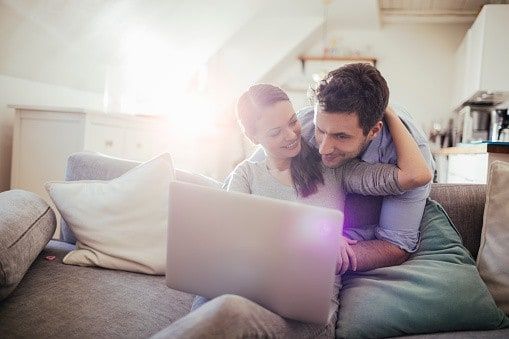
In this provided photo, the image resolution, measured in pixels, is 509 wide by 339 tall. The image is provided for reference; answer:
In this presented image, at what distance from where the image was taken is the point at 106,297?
4.05 ft

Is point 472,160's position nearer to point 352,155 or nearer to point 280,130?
point 352,155

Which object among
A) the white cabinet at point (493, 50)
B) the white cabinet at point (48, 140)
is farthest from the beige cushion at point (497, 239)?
the white cabinet at point (493, 50)

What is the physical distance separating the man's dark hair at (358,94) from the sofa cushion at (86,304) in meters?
0.69

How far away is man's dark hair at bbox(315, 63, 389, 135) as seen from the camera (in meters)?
1.23

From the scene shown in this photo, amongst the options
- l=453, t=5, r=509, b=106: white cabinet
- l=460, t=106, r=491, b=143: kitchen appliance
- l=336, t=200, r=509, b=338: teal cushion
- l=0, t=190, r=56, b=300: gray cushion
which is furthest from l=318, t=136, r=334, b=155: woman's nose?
l=460, t=106, r=491, b=143: kitchen appliance

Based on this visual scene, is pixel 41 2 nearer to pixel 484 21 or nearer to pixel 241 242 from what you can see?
pixel 241 242

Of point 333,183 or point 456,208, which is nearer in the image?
point 333,183

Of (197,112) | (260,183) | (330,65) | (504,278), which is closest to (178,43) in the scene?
(197,112)

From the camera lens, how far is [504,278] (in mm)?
1298

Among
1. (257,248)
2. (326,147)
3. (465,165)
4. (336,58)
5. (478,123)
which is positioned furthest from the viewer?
(336,58)

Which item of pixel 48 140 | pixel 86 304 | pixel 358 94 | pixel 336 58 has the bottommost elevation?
pixel 86 304

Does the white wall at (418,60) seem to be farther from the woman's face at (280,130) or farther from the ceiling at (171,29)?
the woman's face at (280,130)

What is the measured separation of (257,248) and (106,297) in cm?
55

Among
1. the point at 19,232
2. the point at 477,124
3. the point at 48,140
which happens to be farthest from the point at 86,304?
the point at 477,124
